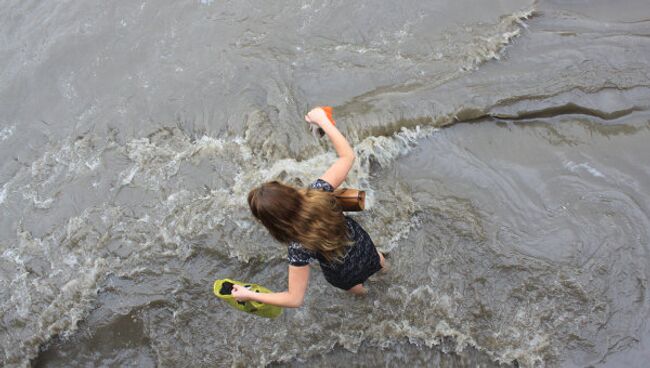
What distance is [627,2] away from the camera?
16.4 ft

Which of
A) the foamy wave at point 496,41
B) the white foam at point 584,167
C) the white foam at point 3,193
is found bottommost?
the white foam at point 584,167

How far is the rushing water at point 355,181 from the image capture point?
3713 mm

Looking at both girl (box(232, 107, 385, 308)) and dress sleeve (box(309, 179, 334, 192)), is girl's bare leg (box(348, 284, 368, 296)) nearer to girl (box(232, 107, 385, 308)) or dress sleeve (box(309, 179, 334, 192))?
girl (box(232, 107, 385, 308))

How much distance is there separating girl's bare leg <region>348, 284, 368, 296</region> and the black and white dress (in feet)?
0.98

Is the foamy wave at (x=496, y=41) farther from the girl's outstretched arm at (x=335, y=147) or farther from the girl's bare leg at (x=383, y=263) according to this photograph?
the girl's outstretched arm at (x=335, y=147)

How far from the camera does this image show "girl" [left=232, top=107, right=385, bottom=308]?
253 centimetres

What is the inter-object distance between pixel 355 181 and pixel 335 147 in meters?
1.38

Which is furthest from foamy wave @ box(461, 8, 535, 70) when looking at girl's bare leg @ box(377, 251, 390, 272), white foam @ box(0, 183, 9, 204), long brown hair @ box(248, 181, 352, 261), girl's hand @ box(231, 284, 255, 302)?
white foam @ box(0, 183, 9, 204)

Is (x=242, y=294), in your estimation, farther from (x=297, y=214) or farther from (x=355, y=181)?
(x=355, y=181)

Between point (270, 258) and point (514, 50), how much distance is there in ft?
9.99

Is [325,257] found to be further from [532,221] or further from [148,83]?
[148,83]

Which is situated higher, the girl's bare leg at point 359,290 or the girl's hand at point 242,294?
the girl's hand at point 242,294

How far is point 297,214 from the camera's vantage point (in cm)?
253

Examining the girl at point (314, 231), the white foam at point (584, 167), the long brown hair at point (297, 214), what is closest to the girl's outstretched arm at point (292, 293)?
the girl at point (314, 231)
